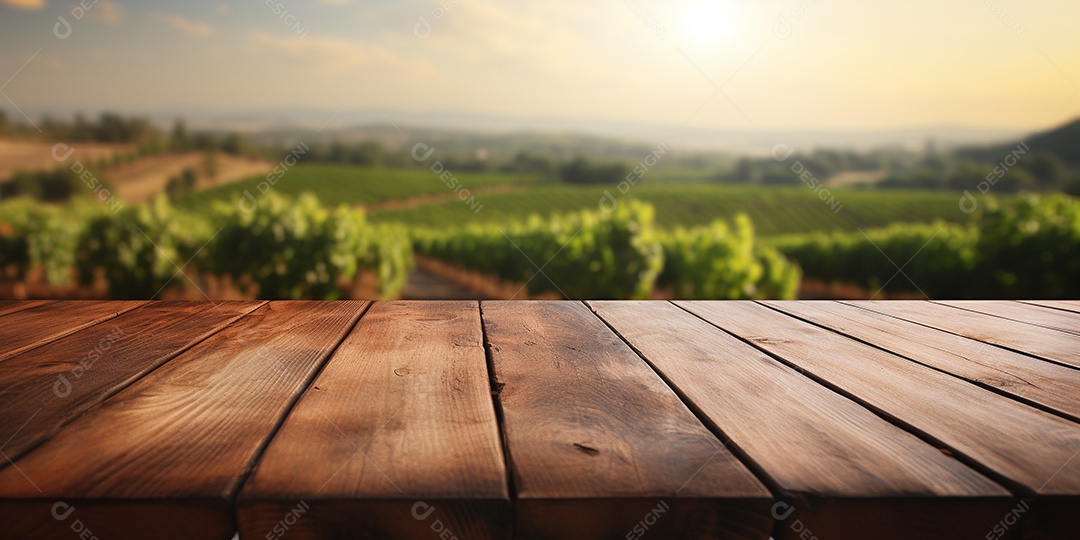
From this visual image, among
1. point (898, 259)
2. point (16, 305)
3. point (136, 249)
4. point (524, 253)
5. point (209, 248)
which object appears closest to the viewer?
point (16, 305)

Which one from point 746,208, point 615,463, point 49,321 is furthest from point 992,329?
point 746,208

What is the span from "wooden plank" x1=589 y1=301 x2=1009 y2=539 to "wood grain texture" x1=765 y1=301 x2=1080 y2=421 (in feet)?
1.18

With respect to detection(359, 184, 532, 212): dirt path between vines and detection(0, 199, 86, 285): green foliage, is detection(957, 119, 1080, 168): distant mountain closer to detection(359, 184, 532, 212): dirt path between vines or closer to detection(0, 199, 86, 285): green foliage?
detection(359, 184, 532, 212): dirt path between vines

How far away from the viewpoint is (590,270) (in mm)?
8812

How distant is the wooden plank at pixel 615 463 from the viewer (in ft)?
2.09

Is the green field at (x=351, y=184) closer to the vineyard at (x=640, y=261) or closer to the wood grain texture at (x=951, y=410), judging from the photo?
the vineyard at (x=640, y=261)

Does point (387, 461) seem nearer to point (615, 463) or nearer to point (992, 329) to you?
point (615, 463)

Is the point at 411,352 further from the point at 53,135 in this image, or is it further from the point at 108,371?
the point at 53,135

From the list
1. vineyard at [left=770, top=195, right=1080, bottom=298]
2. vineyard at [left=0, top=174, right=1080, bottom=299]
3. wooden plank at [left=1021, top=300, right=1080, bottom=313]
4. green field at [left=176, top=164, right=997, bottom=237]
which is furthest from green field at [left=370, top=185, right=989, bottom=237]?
wooden plank at [left=1021, top=300, right=1080, bottom=313]

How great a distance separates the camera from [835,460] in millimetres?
733

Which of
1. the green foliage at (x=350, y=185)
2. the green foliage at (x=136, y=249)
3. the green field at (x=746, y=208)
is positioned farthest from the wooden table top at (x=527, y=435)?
the green foliage at (x=350, y=185)

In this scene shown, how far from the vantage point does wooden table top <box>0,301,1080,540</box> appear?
0.63 m

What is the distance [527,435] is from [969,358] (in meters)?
1.09


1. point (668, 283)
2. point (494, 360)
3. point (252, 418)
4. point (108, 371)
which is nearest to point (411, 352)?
point (494, 360)
